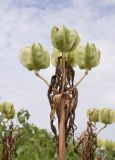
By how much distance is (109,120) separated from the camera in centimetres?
308

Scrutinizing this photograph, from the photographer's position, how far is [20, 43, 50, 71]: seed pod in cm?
170

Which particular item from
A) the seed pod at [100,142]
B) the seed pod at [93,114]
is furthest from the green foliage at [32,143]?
the seed pod at [93,114]

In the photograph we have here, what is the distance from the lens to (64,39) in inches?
63.9

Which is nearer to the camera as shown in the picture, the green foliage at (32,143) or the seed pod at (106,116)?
the seed pod at (106,116)

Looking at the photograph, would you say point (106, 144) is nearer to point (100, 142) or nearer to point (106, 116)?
point (100, 142)

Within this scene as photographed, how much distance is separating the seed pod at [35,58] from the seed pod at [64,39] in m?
0.09

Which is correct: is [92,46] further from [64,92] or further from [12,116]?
[12,116]

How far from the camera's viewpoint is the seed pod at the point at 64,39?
5.32 ft

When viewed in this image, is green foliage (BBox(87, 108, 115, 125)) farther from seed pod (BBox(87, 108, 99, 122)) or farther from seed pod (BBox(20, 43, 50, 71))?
A: seed pod (BBox(20, 43, 50, 71))

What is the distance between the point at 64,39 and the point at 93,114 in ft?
5.63

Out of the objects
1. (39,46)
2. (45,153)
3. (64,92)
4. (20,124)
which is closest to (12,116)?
(39,46)

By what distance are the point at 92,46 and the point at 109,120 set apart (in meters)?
1.37

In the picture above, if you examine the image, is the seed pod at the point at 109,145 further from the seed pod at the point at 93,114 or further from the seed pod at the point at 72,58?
the seed pod at the point at 72,58

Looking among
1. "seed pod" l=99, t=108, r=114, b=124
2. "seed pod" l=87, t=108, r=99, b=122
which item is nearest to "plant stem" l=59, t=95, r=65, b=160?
"seed pod" l=99, t=108, r=114, b=124
